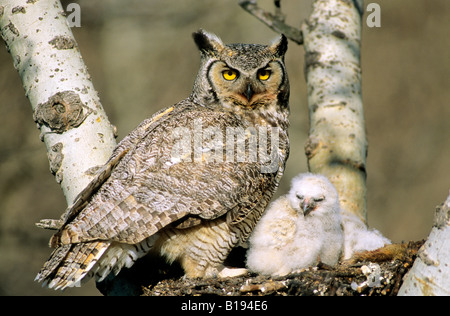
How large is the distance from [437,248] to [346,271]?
28.1 inches

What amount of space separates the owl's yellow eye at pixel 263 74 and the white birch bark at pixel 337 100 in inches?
15.9

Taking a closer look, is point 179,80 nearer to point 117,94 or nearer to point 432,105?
point 117,94

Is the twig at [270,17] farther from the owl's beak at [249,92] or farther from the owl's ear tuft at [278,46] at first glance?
the owl's beak at [249,92]

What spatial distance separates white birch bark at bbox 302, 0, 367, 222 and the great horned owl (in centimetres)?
25

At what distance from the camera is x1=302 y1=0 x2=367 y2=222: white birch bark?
8.80ft

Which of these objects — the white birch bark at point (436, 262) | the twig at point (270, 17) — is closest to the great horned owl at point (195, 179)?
the twig at point (270, 17)

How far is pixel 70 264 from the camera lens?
1955 mm

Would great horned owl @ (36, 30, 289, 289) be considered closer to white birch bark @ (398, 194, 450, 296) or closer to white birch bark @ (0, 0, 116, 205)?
white birch bark @ (0, 0, 116, 205)

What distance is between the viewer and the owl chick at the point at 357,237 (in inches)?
97.0

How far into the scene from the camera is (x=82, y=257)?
77.3 inches

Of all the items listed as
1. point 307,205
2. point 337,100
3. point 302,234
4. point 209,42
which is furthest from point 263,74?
point 302,234

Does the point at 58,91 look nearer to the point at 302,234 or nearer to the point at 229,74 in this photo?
the point at 229,74

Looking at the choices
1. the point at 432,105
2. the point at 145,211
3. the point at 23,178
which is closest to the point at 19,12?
the point at 145,211

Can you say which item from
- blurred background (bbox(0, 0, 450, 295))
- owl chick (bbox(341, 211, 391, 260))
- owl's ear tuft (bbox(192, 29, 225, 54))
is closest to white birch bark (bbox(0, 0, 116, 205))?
owl's ear tuft (bbox(192, 29, 225, 54))
